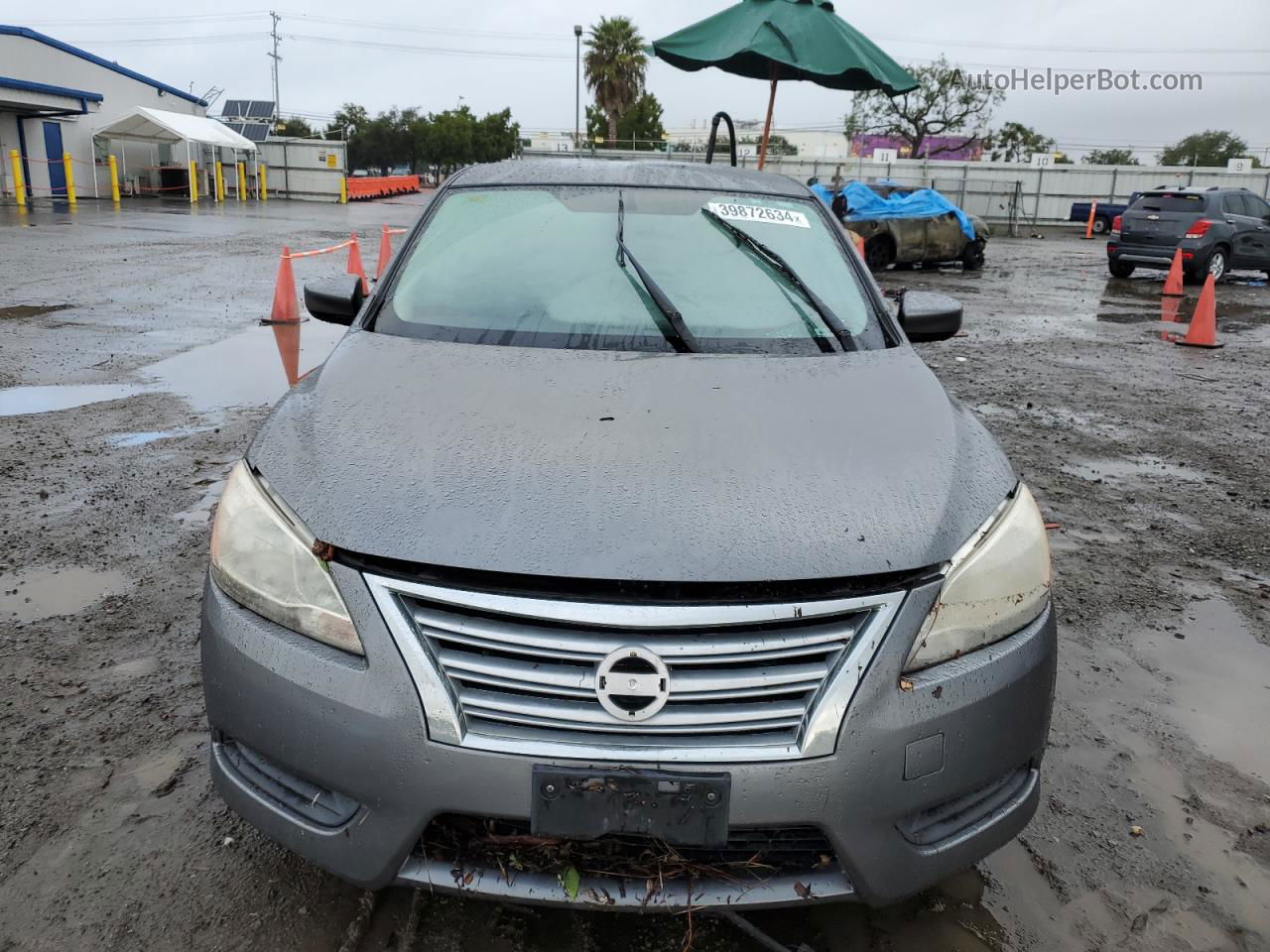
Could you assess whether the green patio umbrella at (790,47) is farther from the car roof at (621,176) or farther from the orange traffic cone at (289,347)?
the car roof at (621,176)

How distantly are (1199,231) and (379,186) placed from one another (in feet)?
124

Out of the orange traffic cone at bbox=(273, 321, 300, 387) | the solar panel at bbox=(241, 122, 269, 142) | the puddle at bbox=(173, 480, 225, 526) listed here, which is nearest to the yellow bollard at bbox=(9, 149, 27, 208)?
the solar panel at bbox=(241, 122, 269, 142)

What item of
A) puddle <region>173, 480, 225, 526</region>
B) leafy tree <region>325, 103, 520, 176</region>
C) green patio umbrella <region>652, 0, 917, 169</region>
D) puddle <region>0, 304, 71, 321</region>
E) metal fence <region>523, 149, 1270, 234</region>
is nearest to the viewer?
puddle <region>173, 480, 225, 526</region>

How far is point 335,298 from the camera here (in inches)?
129

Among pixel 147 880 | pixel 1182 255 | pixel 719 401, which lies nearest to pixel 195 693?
pixel 147 880

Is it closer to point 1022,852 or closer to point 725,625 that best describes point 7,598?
point 725,625

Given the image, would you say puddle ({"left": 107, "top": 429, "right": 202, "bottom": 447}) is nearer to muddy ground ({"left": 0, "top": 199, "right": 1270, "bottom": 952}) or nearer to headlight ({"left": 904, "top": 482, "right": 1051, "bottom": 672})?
muddy ground ({"left": 0, "top": 199, "right": 1270, "bottom": 952})

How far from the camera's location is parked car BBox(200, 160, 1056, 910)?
166cm

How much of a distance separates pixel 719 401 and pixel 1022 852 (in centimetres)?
135

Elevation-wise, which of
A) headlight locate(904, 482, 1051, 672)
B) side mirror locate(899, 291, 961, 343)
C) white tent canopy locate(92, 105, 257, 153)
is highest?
white tent canopy locate(92, 105, 257, 153)

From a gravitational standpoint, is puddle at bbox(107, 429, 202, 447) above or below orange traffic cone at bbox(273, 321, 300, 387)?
below

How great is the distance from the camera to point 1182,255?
1708 centimetres

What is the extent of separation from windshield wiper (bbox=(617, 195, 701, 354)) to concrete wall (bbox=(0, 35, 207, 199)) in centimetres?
3528

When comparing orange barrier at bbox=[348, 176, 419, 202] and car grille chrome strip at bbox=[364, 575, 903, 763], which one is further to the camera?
orange barrier at bbox=[348, 176, 419, 202]
